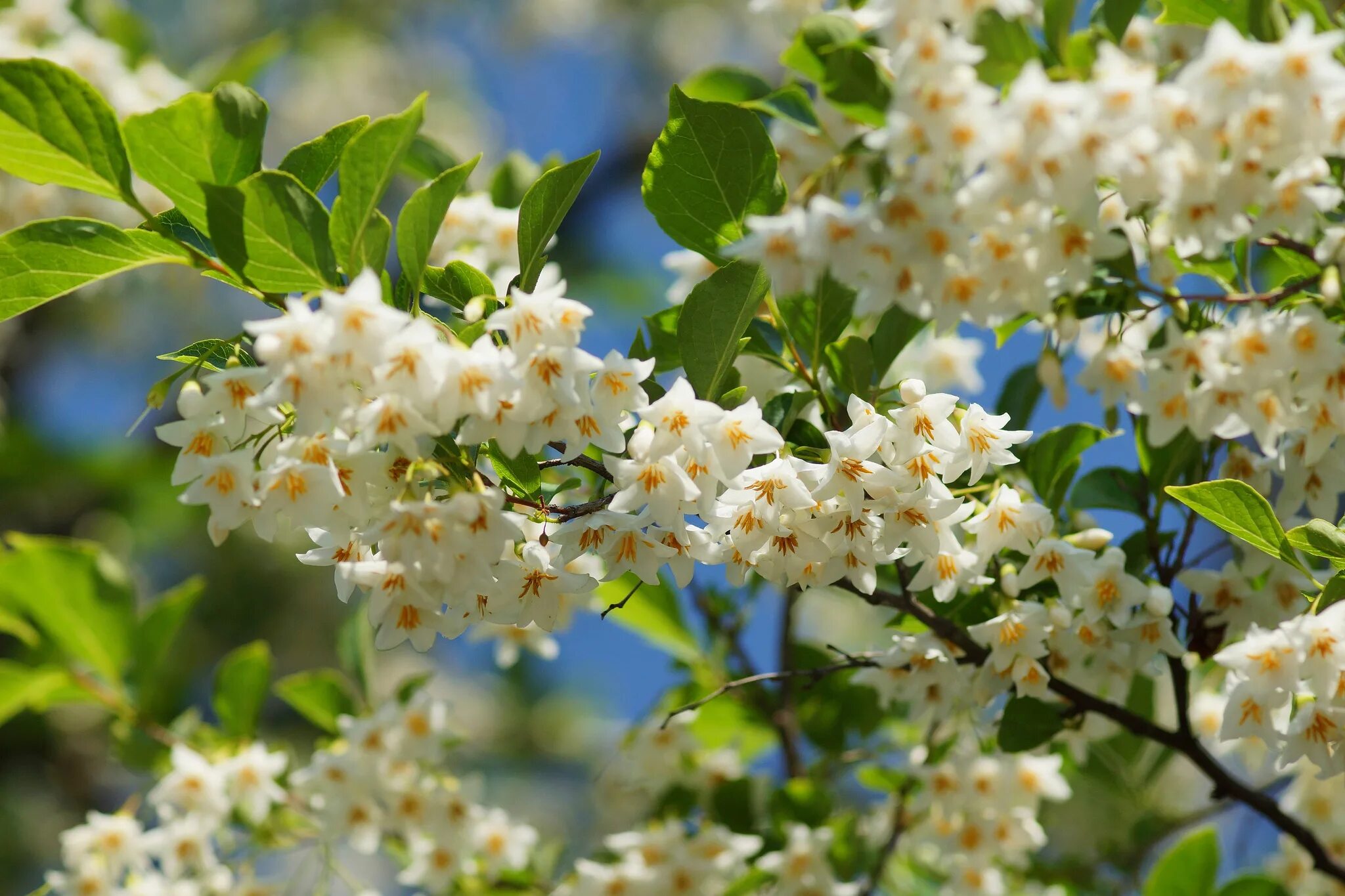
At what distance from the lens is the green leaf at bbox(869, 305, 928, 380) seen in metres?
1.61

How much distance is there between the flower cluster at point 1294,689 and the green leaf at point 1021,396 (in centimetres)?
65

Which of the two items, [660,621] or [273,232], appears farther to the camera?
[660,621]

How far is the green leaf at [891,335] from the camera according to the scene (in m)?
1.61

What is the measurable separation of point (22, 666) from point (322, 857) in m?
0.94

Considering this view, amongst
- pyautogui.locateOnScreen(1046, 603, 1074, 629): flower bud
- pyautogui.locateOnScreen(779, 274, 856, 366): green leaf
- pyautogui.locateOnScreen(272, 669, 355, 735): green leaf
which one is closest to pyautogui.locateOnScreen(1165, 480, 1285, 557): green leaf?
pyautogui.locateOnScreen(1046, 603, 1074, 629): flower bud

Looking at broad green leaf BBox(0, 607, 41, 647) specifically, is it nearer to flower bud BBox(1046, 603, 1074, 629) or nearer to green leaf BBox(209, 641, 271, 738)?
green leaf BBox(209, 641, 271, 738)

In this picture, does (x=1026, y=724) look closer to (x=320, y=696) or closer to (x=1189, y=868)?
(x=1189, y=868)

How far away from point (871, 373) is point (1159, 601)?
1.69ft

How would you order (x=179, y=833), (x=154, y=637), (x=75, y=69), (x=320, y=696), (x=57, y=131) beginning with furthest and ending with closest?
(x=75, y=69)
(x=154, y=637)
(x=320, y=696)
(x=179, y=833)
(x=57, y=131)

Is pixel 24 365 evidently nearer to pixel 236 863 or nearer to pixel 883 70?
pixel 236 863

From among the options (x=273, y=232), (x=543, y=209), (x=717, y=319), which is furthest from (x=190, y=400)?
(x=717, y=319)

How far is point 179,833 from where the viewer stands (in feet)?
7.55

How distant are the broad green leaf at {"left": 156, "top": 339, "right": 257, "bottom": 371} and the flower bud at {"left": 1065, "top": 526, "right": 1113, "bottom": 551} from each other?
3.86ft

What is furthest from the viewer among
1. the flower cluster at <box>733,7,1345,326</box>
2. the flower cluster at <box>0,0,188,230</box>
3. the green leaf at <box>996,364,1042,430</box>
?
the flower cluster at <box>0,0,188,230</box>
